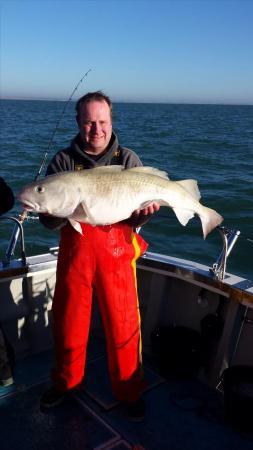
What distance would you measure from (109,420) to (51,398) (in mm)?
537

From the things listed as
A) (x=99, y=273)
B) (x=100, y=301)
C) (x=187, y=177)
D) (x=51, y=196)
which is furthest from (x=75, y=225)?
(x=187, y=177)

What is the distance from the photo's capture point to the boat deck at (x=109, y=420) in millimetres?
3436

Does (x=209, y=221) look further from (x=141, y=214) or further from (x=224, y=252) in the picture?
(x=141, y=214)

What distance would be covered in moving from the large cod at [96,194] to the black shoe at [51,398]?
1.57 meters

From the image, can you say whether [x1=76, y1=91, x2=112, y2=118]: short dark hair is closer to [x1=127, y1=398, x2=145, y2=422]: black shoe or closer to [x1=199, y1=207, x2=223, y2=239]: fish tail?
[x1=199, y1=207, x2=223, y2=239]: fish tail

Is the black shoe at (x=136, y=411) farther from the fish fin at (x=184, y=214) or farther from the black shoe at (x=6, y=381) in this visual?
the fish fin at (x=184, y=214)

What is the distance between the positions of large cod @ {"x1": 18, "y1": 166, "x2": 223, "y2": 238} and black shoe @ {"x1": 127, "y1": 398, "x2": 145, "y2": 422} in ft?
5.32

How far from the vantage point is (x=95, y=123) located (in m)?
3.25

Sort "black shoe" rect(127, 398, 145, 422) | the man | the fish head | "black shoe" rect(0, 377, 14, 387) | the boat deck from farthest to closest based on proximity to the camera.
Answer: "black shoe" rect(0, 377, 14, 387)
"black shoe" rect(127, 398, 145, 422)
the boat deck
the man
the fish head

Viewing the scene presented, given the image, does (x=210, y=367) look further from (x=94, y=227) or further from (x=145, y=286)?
(x=94, y=227)

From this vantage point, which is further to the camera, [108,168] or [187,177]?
[187,177]

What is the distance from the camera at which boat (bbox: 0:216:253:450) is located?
3518mm

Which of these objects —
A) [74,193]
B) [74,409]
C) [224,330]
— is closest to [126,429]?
[74,409]

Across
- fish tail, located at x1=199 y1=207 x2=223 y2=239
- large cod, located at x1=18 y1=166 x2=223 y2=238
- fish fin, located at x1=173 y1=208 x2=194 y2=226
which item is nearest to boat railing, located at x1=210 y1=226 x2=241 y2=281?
fish tail, located at x1=199 y1=207 x2=223 y2=239
